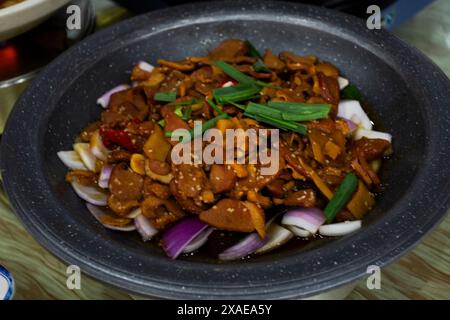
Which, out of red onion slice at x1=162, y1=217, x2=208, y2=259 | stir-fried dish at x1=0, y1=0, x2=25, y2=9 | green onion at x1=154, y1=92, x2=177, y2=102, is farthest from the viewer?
stir-fried dish at x1=0, y1=0, x2=25, y2=9

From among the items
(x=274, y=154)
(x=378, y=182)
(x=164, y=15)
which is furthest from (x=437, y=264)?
(x=164, y=15)

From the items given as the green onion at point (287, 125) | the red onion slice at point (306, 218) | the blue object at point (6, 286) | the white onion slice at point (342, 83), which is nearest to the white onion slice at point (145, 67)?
the green onion at point (287, 125)

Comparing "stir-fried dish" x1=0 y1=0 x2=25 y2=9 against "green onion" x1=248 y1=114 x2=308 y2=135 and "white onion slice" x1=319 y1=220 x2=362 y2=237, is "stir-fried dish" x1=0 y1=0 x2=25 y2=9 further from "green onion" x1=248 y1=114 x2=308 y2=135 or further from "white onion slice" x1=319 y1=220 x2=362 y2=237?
"white onion slice" x1=319 y1=220 x2=362 y2=237

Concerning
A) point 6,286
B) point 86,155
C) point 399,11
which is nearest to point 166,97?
point 86,155

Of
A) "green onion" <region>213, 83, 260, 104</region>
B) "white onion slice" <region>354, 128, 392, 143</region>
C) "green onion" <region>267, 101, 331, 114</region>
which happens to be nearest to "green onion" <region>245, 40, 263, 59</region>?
"green onion" <region>213, 83, 260, 104</region>

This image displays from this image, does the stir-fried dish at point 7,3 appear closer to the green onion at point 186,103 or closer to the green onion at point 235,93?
the green onion at point 186,103
